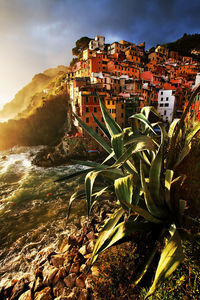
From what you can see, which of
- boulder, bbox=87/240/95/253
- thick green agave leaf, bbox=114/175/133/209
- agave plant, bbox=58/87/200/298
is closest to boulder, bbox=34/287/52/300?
boulder, bbox=87/240/95/253

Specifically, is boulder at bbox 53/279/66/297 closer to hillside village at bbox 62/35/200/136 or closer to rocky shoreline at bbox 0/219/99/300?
rocky shoreline at bbox 0/219/99/300

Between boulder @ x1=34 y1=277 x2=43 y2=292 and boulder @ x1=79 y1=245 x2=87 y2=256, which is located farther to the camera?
boulder @ x1=79 y1=245 x2=87 y2=256

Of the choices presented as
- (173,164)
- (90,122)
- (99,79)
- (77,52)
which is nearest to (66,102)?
(99,79)

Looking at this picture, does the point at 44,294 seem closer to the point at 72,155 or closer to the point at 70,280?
the point at 70,280

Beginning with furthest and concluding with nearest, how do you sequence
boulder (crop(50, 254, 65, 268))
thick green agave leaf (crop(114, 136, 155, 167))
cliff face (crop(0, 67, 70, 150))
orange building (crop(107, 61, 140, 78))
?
cliff face (crop(0, 67, 70, 150)) < orange building (crop(107, 61, 140, 78)) < boulder (crop(50, 254, 65, 268)) < thick green agave leaf (crop(114, 136, 155, 167))

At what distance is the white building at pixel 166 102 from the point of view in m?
21.8

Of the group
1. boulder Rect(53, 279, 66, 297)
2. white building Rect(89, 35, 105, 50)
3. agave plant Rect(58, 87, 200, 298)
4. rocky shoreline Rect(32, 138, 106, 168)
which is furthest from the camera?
white building Rect(89, 35, 105, 50)

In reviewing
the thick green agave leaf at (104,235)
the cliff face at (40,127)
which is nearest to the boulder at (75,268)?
the thick green agave leaf at (104,235)

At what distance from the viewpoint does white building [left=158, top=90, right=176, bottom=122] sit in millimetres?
21848

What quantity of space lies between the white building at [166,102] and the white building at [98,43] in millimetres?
25098

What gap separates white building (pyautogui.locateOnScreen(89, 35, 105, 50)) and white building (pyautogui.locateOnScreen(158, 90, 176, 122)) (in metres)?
25.1

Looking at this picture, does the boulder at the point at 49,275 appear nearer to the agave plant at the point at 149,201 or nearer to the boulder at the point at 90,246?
the boulder at the point at 90,246

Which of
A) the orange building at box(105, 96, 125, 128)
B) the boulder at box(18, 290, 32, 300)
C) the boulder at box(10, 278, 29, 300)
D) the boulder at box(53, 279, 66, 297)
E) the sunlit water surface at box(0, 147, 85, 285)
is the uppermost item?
the orange building at box(105, 96, 125, 128)

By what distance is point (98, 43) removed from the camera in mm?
37875
